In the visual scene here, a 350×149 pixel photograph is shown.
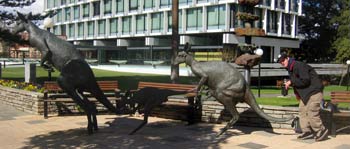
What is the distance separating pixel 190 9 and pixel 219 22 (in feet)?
17.4

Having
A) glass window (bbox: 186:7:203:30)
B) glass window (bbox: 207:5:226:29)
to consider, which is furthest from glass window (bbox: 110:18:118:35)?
glass window (bbox: 207:5:226:29)

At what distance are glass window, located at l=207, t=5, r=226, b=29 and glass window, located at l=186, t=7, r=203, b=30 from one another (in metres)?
1.29

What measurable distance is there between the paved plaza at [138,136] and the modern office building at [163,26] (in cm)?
3154

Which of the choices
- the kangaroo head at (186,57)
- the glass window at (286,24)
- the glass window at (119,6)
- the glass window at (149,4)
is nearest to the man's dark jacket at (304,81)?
the kangaroo head at (186,57)

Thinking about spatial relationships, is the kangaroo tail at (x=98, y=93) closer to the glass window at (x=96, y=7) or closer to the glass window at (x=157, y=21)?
the glass window at (x=157, y=21)

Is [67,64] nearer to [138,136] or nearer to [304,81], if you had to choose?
[138,136]

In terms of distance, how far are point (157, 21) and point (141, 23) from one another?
137 inches

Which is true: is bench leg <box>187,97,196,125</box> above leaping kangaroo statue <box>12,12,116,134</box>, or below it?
below

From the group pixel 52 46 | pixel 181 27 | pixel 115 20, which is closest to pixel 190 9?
pixel 181 27

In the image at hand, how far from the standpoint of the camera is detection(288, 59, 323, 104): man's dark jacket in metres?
7.87

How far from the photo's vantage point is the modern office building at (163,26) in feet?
157

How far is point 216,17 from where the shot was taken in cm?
→ 4759

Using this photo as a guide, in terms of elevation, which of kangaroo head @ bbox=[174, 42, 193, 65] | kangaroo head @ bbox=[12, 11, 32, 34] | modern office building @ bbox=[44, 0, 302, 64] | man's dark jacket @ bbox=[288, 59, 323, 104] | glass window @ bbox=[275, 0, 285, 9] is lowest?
man's dark jacket @ bbox=[288, 59, 323, 104]

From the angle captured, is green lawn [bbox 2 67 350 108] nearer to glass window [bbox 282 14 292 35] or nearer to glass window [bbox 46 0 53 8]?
glass window [bbox 282 14 292 35]
